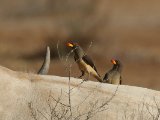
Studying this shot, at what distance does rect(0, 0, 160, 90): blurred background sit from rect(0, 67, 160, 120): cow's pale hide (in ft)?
36.7

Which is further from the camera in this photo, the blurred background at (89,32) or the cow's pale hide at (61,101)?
the blurred background at (89,32)

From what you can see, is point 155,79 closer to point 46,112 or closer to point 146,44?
point 146,44

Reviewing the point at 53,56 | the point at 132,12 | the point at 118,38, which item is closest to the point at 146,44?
the point at 118,38

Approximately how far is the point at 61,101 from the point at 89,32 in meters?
19.3

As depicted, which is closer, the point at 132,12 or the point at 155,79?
the point at 155,79

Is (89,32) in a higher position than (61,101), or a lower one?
higher

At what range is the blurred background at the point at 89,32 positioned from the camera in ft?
71.4

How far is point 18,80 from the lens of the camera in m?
6.35

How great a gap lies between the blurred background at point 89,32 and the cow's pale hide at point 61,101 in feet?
36.7

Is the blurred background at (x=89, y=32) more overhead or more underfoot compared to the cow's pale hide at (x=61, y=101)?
more overhead

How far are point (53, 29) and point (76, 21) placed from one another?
3.69 ft

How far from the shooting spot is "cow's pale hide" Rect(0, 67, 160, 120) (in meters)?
6.21

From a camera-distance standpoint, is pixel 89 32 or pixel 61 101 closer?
pixel 61 101

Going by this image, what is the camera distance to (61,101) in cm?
631
